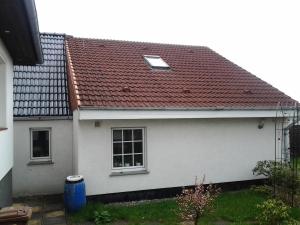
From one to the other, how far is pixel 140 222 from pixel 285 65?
73.9ft

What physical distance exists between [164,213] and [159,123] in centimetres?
301

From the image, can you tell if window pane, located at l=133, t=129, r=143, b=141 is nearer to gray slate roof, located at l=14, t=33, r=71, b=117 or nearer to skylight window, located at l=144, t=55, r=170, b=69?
gray slate roof, located at l=14, t=33, r=71, b=117

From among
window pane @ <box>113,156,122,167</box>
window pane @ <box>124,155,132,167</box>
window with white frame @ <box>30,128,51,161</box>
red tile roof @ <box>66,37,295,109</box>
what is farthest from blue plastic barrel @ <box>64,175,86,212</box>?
window with white frame @ <box>30,128,51,161</box>

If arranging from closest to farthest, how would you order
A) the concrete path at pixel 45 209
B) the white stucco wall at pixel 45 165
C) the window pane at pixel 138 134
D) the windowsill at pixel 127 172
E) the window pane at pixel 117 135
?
the concrete path at pixel 45 209 < the windowsill at pixel 127 172 < the window pane at pixel 117 135 < the window pane at pixel 138 134 < the white stucco wall at pixel 45 165

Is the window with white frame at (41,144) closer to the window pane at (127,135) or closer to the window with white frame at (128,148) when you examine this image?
the window with white frame at (128,148)

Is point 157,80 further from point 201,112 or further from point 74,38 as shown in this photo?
point 74,38

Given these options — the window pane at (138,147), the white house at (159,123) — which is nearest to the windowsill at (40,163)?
the white house at (159,123)

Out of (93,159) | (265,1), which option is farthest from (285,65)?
(93,159)

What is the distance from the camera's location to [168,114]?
1065cm

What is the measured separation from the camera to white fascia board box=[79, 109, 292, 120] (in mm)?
9680

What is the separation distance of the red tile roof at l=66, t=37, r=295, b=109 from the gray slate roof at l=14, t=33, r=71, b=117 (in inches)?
39.3

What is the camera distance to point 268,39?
21.3 metres

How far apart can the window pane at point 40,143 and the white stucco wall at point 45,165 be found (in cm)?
30

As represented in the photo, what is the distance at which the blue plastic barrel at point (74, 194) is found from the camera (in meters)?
9.32
